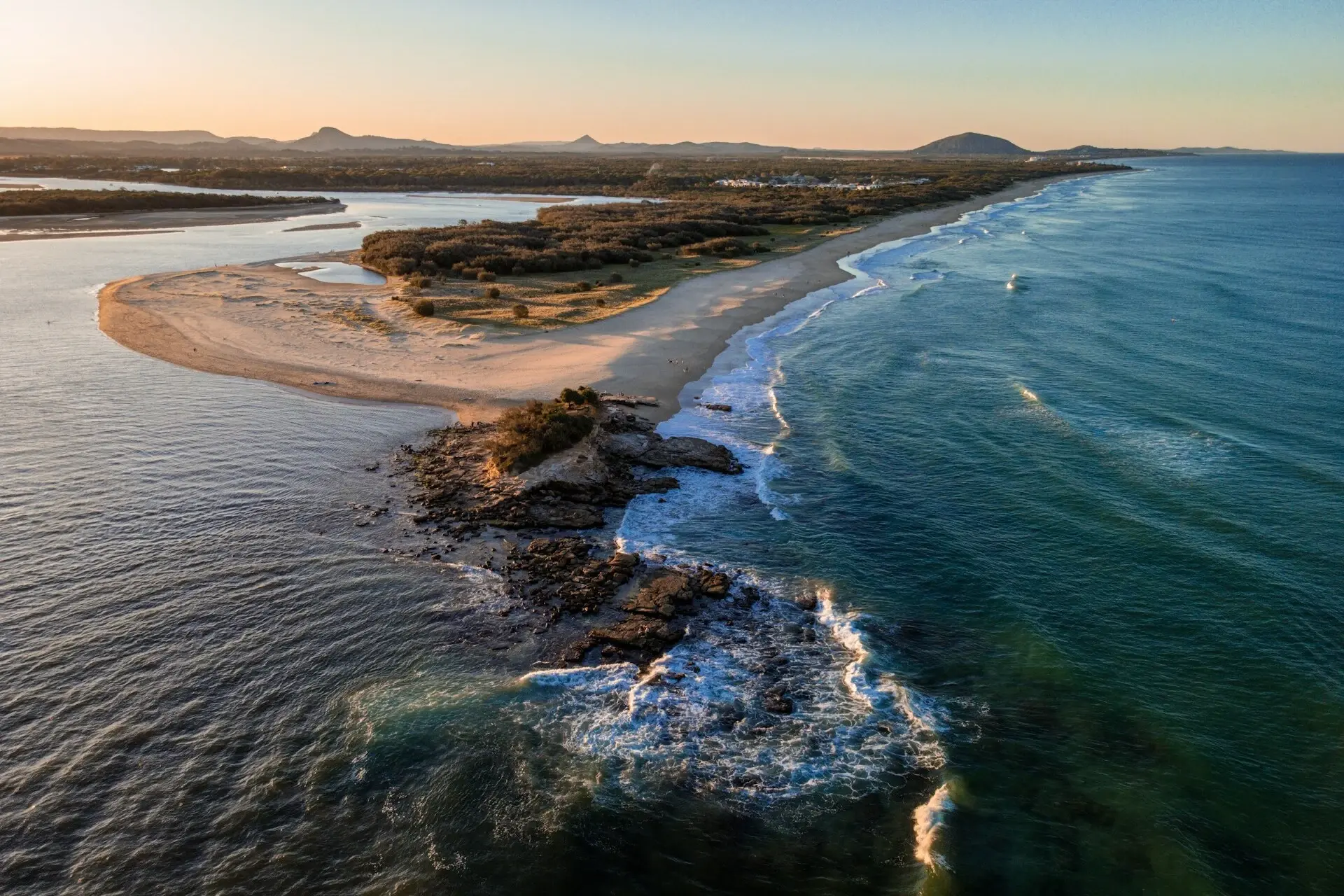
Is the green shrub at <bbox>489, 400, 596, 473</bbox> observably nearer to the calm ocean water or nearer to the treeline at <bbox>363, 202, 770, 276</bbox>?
the calm ocean water

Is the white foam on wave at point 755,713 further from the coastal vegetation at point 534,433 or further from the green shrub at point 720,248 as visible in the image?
the green shrub at point 720,248

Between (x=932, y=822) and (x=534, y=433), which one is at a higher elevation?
(x=534, y=433)

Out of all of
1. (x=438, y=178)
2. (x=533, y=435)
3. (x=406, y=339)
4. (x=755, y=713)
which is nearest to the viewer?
(x=755, y=713)

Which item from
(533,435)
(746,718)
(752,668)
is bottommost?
(746,718)

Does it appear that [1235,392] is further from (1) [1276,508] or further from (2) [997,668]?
(2) [997,668]

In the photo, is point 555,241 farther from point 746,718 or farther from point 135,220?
point 746,718

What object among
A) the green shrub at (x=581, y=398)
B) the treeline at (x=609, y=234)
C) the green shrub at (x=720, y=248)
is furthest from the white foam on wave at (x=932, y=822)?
the green shrub at (x=720, y=248)

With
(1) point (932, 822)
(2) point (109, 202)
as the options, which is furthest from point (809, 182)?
(1) point (932, 822)
